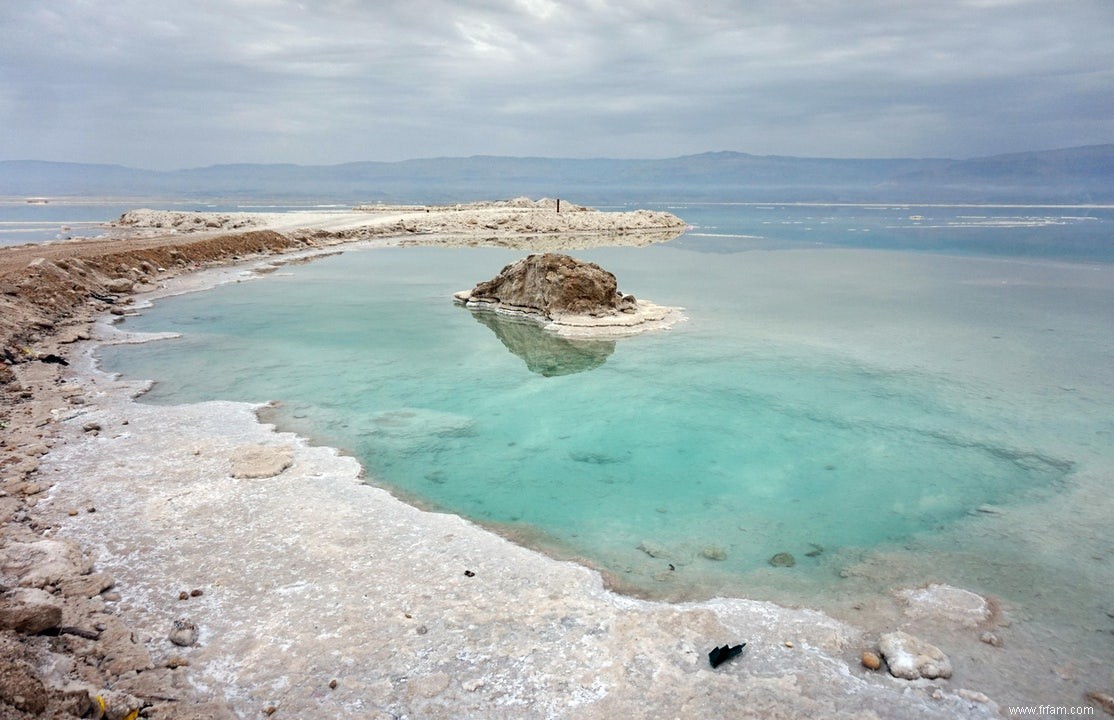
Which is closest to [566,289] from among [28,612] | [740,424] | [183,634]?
[740,424]

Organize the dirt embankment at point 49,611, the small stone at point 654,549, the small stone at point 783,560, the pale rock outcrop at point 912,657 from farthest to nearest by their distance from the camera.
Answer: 1. the small stone at point 654,549
2. the small stone at point 783,560
3. the pale rock outcrop at point 912,657
4. the dirt embankment at point 49,611

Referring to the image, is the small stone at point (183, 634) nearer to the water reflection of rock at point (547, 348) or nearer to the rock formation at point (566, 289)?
the water reflection of rock at point (547, 348)

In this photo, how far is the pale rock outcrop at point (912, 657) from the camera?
420cm

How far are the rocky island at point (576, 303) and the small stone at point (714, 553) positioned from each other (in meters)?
8.65

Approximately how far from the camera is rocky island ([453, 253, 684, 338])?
14945 millimetres

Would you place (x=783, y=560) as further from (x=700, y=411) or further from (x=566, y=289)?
(x=566, y=289)

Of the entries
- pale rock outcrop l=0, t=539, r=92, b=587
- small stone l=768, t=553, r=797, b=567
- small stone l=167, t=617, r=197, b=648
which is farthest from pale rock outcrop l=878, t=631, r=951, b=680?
pale rock outcrop l=0, t=539, r=92, b=587

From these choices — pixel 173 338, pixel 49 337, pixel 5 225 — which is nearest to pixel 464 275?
pixel 173 338

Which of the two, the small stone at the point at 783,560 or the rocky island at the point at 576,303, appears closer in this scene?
the small stone at the point at 783,560

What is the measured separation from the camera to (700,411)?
9.57 metres

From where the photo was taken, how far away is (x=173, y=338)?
13523 millimetres

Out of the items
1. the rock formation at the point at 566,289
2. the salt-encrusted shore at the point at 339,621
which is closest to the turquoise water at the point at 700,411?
the salt-encrusted shore at the point at 339,621

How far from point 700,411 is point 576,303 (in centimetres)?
657

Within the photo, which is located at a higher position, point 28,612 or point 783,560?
point 28,612
